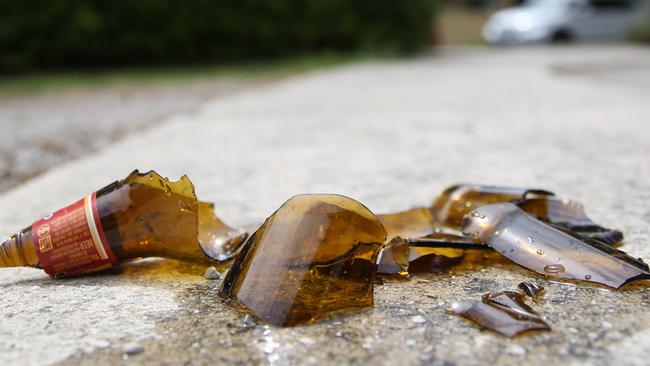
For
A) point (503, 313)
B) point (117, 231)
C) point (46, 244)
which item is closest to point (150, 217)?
point (117, 231)

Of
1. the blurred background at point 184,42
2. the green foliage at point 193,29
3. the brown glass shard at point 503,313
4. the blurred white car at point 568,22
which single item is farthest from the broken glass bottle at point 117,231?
the blurred white car at point 568,22

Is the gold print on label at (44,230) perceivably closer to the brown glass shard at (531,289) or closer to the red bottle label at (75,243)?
the red bottle label at (75,243)

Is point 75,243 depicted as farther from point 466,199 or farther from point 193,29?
point 193,29

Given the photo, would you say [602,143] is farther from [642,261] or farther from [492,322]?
[492,322]

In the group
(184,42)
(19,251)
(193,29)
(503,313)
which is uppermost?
(193,29)

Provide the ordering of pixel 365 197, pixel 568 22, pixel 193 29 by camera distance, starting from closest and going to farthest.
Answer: pixel 365 197
pixel 193 29
pixel 568 22
